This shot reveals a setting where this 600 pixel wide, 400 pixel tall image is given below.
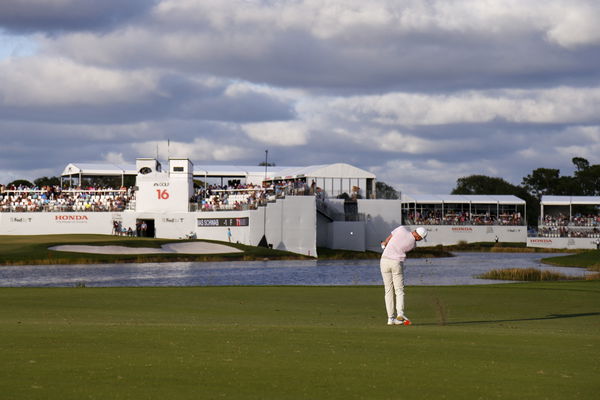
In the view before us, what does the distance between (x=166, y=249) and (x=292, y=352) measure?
60721 millimetres

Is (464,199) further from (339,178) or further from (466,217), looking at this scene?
(339,178)

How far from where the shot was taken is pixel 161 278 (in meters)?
46.3

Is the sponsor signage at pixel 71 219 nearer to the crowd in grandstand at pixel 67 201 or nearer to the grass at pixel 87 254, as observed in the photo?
the crowd in grandstand at pixel 67 201

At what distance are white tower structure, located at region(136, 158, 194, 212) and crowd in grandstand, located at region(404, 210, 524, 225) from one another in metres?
33.1

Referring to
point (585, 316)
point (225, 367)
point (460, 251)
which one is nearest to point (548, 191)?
point (460, 251)

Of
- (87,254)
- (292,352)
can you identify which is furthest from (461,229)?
(292,352)

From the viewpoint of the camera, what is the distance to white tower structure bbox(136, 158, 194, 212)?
83.8 metres

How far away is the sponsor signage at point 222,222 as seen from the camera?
80000mm

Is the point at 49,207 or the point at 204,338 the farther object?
the point at 49,207

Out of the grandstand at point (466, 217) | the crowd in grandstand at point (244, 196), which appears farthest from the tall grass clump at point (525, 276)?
the grandstand at point (466, 217)

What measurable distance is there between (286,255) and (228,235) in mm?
7422

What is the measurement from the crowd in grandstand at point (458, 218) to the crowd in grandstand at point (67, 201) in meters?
36.2

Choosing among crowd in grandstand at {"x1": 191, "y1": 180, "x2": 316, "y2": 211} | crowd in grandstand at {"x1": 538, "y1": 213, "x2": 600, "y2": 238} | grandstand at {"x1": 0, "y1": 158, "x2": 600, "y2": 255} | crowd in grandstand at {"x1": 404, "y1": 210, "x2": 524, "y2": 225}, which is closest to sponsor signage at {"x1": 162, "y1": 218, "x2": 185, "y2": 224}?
grandstand at {"x1": 0, "y1": 158, "x2": 600, "y2": 255}

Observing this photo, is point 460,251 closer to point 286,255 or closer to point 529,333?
point 286,255
